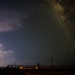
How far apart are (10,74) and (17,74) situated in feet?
4.46

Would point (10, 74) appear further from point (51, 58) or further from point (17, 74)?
point (51, 58)

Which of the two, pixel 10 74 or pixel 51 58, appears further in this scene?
pixel 51 58

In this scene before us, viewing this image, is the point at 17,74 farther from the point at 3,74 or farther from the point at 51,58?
the point at 51,58

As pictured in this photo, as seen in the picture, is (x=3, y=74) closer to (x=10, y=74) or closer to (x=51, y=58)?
(x=10, y=74)

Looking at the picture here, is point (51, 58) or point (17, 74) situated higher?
point (51, 58)

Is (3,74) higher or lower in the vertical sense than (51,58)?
lower

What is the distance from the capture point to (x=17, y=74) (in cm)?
3225

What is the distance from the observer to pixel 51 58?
8312cm

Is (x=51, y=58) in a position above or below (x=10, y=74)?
above

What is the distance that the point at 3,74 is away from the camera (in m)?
32.4

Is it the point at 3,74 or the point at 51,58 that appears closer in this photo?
the point at 3,74

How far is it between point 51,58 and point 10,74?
169 feet

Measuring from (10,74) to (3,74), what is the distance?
1.17m

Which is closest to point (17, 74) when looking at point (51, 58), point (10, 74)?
point (10, 74)
